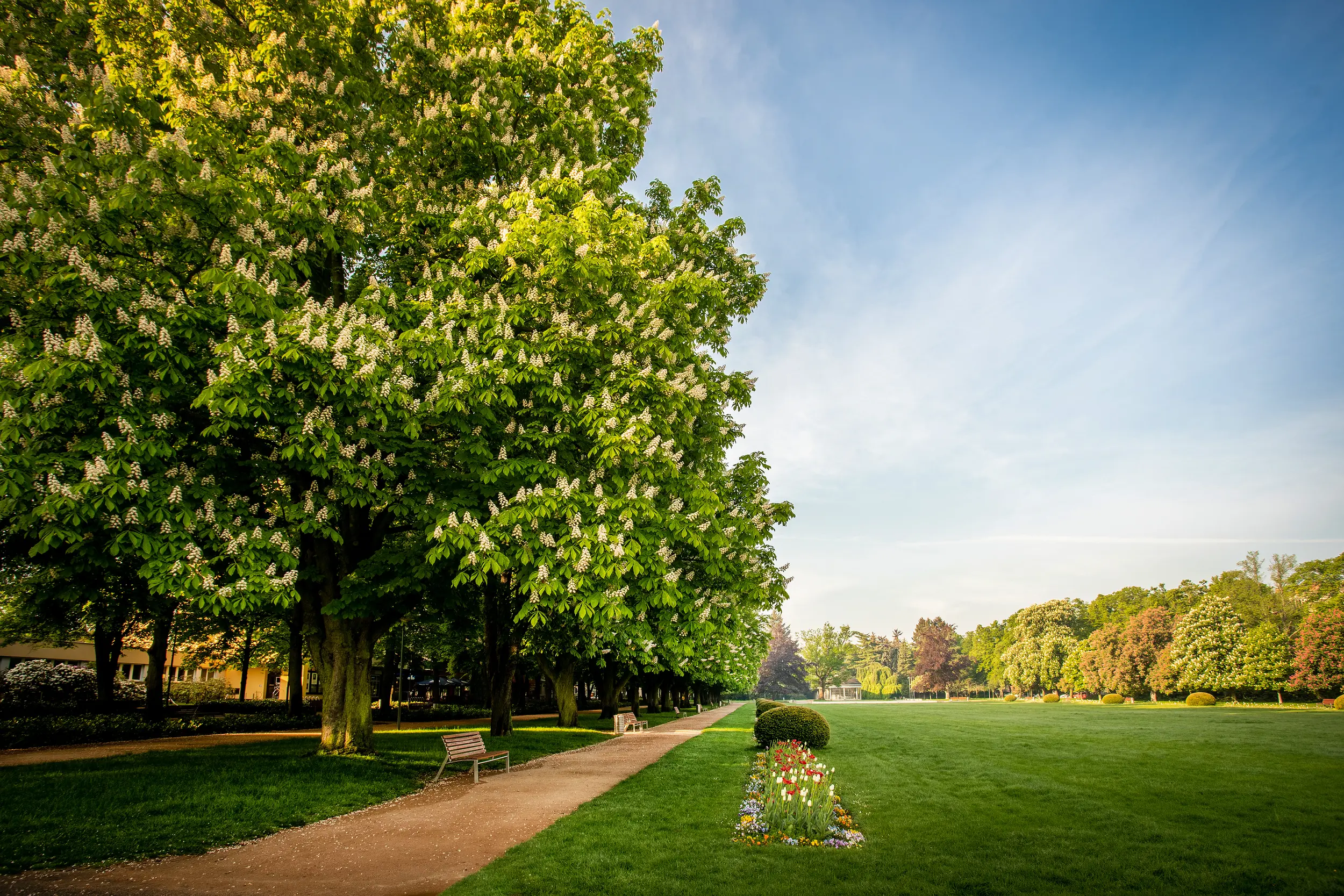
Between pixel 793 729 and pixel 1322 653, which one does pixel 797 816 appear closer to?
pixel 793 729

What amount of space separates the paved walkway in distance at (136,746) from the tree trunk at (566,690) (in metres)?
4.88

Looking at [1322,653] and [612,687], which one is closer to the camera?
[612,687]

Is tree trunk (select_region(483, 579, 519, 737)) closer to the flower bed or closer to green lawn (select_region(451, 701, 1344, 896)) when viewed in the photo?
green lawn (select_region(451, 701, 1344, 896))

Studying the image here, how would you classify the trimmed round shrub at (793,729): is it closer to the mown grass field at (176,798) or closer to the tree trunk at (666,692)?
the mown grass field at (176,798)

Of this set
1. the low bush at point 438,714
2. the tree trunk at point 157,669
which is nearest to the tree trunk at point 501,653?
the tree trunk at point 157,669

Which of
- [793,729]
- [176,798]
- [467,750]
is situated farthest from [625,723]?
[176,798]

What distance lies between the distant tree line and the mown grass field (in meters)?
65.5

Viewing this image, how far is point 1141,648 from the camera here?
70.8m

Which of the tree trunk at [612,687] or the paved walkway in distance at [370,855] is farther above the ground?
the paved walkway in distance at [370,855]

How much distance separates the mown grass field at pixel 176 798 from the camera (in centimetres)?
852

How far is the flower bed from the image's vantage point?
9.91 metres

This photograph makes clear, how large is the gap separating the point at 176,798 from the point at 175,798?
0.02m

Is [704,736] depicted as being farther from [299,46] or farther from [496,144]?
[299,46]

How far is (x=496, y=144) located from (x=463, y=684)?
154 ft
